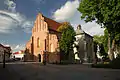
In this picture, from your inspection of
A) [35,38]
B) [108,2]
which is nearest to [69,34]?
[35,38]

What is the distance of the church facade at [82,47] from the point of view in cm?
7369

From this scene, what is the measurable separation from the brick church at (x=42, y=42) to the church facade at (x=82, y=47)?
8.78 metres

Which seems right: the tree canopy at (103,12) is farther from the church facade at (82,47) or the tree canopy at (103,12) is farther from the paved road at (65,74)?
the church facade at (82,47)

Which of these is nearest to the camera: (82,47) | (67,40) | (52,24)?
(67,40)

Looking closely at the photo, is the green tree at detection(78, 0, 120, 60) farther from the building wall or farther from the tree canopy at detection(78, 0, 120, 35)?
the building wall

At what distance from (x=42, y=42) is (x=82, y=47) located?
15.5m

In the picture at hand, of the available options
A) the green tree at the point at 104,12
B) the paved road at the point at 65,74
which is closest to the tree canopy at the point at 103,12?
the green tree at the point at 104,12

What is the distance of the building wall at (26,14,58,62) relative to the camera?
71.1 m

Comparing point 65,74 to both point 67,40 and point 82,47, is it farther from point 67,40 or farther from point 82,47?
point 82,47

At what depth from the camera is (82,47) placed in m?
75.3

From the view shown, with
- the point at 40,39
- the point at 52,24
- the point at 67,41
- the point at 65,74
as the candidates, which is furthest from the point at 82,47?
the point at 65,74

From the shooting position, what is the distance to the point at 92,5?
114 ft

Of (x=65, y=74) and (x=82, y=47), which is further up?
(x=82, y=47)

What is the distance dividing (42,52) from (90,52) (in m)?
20.8
